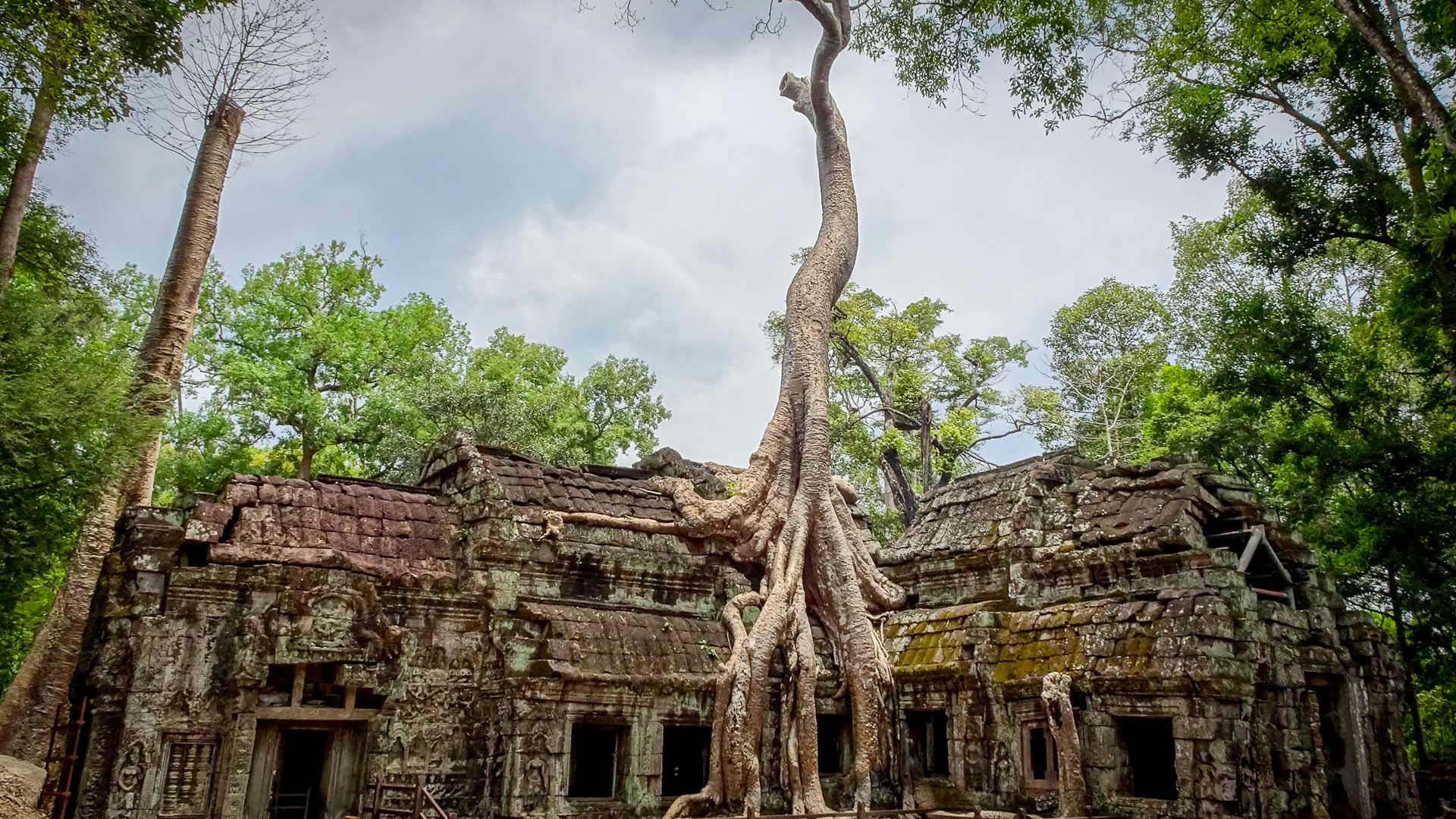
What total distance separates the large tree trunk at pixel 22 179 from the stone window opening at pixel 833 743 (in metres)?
10.3

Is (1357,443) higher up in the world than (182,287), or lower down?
lower down

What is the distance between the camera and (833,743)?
11.4 metres

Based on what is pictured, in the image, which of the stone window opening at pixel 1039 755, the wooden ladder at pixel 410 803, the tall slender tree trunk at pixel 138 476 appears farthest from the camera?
the tall slender tree trunk at pixel 138 476

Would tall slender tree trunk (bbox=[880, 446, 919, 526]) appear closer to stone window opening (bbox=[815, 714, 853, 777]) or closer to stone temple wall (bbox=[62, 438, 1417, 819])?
stone window opening (bbox=[815, 714, 853, 777])

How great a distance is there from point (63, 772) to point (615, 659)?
16.2ft

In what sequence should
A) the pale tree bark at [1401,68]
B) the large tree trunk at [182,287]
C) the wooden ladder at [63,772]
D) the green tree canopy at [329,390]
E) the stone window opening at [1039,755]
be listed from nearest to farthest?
the wooden ladder at [63,772], the pale tree bark at [1401,68], the stone window opening at [1039,755], the large tree trunk at [182,287], the green tree canopy at [329,390]

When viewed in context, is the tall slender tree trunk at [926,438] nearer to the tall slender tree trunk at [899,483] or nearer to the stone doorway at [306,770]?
the tall slender tree trunk at [899,483]

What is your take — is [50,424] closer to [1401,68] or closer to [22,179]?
[22,179]

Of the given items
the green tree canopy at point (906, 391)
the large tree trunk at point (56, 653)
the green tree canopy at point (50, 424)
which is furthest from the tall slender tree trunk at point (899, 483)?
the green tree canopy at point (50, 424)

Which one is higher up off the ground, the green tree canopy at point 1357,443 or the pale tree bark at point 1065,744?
the green tree canopy at point 1357,443

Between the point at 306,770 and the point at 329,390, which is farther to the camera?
the point at 329,390

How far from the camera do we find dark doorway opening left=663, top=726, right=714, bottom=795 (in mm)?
10484

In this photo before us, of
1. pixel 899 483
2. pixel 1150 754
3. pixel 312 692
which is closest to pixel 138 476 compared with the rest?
pixel 312 692

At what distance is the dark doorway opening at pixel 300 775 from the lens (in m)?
9.02
